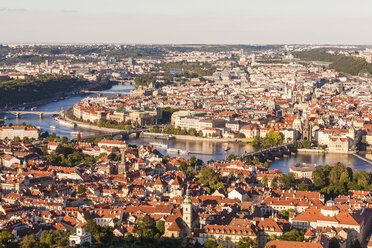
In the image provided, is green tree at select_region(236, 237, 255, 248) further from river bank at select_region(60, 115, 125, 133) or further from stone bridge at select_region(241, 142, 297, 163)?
river bank at select_region(60, 115, 125, 133)

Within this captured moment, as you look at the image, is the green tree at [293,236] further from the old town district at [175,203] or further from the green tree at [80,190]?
the green tree at [80,190]

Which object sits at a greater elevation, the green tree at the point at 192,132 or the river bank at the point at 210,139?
the green tree at the point at 192,132

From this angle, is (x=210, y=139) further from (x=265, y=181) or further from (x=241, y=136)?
(x=265, y=181)

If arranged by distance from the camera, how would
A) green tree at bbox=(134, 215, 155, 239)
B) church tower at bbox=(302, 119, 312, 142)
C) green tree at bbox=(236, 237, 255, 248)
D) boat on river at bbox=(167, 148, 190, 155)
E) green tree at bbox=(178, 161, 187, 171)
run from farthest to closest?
church tower at bbox=(302, 119, 312, 142) < boat on river at bbox=(167, 148, 190, 155) < green tree at bbox=(178, 161, 187, 171) < green tree at bbox=(134, 215, 155, 239) < green tree at bbox=(236, 237, 255, 248)

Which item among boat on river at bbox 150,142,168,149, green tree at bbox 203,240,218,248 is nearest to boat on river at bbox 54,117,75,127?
boat on river at bbox 150,142,168,149

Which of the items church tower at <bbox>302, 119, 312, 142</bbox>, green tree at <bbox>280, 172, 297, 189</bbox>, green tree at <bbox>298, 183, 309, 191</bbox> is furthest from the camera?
church tower at <bbox>302, 119, 312, 142</bbox>

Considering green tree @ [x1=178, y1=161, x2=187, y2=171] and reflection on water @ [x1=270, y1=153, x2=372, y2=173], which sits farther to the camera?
reflection on water @ [x1=270, y1=153, x2=372, y2=173]

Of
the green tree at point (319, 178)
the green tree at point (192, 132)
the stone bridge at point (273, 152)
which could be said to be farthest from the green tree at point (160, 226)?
the green tree at point (192, 132)

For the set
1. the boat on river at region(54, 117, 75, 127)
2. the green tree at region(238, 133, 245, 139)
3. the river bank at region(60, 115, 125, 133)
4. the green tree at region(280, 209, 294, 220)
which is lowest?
the river bank at region(60, 115, 125, 133)

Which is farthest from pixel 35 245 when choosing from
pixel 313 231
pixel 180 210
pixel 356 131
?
pixel 356 131
